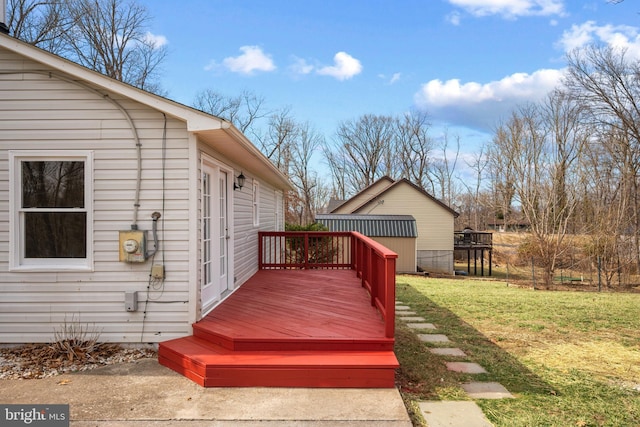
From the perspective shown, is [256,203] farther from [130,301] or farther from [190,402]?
[190,402]

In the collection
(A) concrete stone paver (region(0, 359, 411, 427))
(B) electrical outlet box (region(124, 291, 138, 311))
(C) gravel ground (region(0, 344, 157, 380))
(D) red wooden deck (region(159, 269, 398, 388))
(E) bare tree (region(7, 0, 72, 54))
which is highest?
(E) bare tree (region(7, 0, 72, 54))

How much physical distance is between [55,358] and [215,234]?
2264 mm

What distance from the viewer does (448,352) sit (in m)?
4.83

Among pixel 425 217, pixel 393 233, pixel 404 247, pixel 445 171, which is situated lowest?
pixel 404 247

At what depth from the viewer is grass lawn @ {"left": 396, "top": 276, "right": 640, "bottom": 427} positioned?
3.27 m

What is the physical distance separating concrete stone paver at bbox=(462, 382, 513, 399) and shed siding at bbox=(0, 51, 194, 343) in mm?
3038

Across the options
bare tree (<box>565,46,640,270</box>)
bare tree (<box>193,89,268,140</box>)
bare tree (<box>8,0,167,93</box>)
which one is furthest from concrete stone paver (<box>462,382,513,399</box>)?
bare tree (<box>193,89,268,140</box>)

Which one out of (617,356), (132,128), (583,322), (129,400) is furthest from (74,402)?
(583,322)

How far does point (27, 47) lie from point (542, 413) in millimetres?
5912

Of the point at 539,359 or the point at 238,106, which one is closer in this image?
the point at 539,359

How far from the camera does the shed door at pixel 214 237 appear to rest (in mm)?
5172

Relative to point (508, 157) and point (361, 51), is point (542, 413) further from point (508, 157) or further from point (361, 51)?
point (361, 51)

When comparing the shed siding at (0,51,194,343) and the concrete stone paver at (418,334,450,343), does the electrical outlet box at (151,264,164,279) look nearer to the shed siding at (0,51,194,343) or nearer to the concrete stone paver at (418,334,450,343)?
the shed siding at (0,51,194,343)

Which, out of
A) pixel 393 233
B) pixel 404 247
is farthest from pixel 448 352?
pixel 404 247
